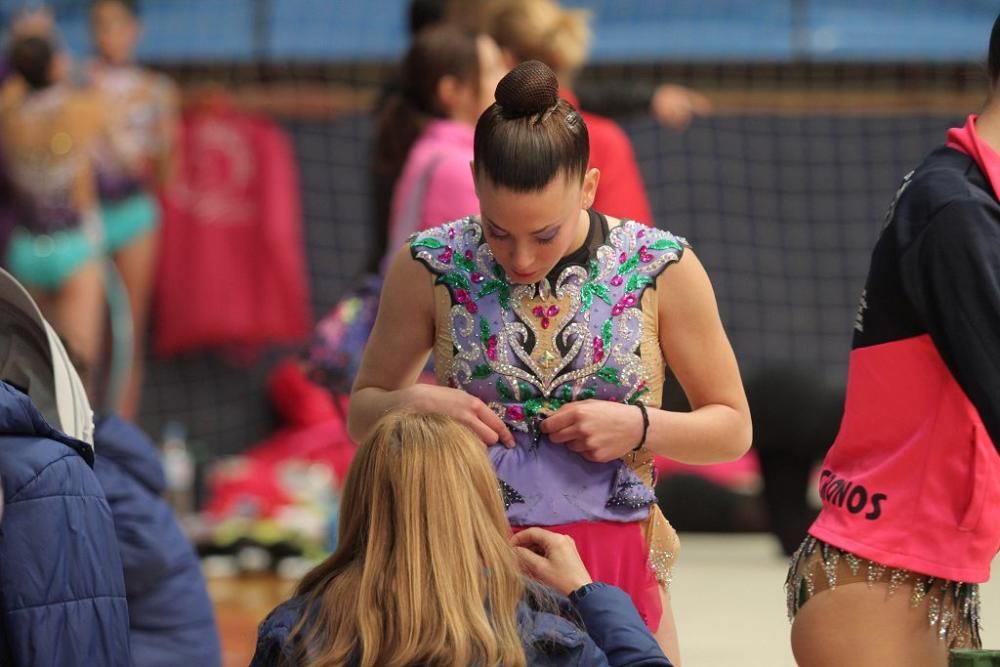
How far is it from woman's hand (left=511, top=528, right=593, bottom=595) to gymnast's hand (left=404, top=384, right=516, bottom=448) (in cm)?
16

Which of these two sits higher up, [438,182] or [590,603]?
[438,182]

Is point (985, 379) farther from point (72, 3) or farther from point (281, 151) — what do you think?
point (72, 3)

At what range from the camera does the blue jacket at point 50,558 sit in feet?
7.84

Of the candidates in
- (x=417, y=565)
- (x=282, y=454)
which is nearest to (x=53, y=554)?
(x=417, y=565)

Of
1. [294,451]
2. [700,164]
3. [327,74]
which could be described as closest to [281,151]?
[327,74]

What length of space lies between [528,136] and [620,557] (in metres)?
0.67

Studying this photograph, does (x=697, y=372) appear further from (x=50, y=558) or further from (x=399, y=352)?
(x=50, y=558)

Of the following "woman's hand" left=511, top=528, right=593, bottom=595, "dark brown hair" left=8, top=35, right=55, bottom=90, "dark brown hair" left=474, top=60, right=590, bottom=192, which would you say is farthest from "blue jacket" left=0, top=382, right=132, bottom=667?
"dark brown hair" left=8, top=35, right=55, bottom=90

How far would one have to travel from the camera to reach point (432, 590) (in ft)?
7.52

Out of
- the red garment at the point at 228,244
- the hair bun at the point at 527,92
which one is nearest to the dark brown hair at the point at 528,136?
the hair bun at the point at 527,92

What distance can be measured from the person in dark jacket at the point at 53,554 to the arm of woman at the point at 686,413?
70 cm

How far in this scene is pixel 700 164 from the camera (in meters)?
8.55

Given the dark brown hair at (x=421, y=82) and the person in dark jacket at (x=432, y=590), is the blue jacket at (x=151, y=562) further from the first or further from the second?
the dark brown hair at (x=421, y=82)

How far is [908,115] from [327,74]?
9.66 ft
